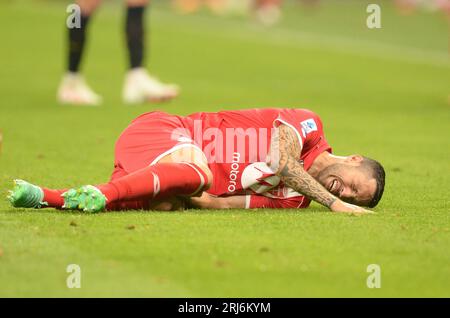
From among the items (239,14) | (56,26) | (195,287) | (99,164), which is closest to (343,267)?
(195,287)

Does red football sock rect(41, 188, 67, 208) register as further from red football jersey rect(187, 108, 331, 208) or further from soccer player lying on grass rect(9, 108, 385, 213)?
red football jersey rect(187, 108, 331, 208)

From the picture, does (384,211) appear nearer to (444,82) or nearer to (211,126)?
(211,126)

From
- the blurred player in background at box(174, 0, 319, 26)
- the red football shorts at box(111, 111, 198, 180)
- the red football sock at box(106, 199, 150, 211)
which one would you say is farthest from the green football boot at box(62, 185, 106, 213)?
the blurred player in background at box(174, 0, 319, 26)

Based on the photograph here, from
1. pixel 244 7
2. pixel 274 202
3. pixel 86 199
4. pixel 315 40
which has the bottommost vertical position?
pixel 86 199

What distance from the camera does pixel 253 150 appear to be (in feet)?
20.3

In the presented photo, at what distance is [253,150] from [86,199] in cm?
105

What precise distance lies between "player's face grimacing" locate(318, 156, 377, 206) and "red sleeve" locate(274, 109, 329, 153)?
7.7 inches

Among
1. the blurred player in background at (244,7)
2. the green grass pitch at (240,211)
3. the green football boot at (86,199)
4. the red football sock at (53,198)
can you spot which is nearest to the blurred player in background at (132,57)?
the green grass pitch at (240,211)

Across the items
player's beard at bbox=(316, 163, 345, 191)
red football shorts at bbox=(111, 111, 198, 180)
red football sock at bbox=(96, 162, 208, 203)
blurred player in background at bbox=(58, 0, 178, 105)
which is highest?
blurred player in background at bbox=(58, 0, 178, 105)

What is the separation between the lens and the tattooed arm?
598cm

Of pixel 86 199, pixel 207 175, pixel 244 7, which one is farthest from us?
pixel 244 7

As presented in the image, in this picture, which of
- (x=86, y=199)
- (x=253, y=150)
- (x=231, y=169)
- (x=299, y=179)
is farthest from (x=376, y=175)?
(x=86, y=199)

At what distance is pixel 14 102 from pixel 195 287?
8437mm

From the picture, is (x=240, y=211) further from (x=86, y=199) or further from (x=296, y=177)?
(x=86, y=199)
